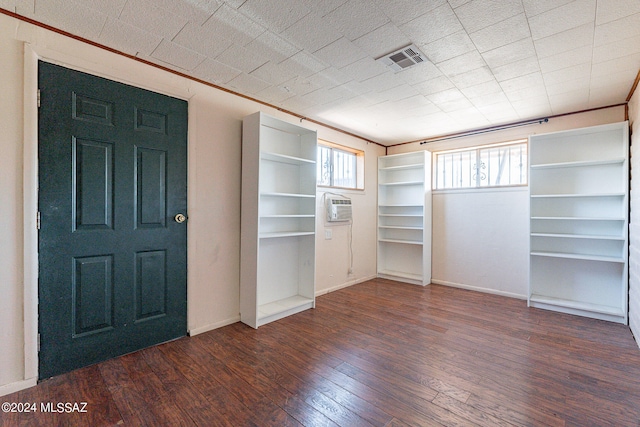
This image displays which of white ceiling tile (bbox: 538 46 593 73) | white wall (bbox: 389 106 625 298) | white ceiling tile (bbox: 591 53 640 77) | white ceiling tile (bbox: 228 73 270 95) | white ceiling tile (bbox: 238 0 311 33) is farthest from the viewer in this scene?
white wall (bbox: 389 106 625 298)

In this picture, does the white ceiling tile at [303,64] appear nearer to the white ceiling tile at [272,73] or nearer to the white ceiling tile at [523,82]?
the white ceiling tile at [272,73]

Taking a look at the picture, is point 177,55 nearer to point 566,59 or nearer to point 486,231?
point 566,59

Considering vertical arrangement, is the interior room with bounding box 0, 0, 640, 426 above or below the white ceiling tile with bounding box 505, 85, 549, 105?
below

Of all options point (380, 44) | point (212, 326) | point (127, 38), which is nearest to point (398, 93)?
point (380, 44)

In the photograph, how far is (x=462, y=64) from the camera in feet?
8.12

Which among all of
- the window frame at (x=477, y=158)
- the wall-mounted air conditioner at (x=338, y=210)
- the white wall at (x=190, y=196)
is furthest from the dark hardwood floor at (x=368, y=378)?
the window frame at (x=477, y=158)

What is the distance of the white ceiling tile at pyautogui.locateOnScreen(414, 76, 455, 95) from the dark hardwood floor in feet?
8.25

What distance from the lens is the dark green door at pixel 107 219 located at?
Answer: 2.04 metres

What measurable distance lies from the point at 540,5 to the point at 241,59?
216cm

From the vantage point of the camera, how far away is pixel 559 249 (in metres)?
3.74

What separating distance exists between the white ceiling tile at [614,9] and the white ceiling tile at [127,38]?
9.87ft

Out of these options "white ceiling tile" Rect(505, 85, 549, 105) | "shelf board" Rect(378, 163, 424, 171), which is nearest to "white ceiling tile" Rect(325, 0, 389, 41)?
"white ceiling tile" Rect(505, 85, 549, 105)

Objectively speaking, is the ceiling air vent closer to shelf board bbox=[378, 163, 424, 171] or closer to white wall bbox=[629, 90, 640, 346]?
white wall bbox=[629, 90, 640, 346]

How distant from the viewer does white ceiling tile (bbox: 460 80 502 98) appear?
2857 millimetres
